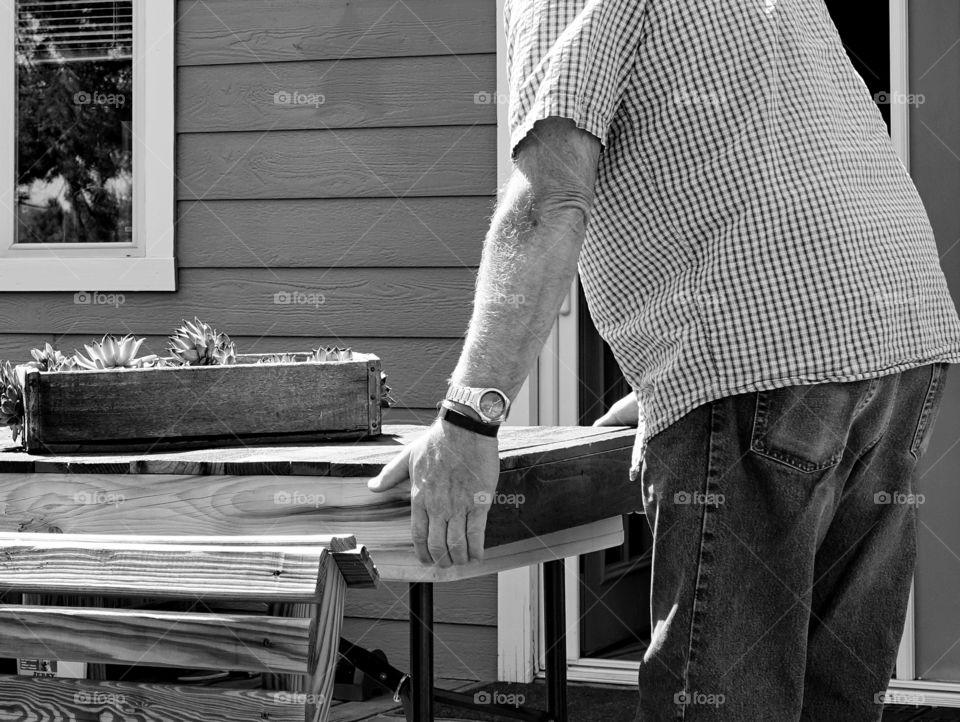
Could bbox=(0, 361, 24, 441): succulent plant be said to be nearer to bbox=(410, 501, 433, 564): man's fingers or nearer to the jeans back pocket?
bbox=(410, 501, 433, 564): man's fingers

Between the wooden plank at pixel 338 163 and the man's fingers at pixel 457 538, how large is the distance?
214 cm

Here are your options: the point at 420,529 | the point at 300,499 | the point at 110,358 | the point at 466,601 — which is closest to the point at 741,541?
the point at 420,529

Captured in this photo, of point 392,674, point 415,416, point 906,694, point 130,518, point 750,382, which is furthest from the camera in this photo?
point 415,416

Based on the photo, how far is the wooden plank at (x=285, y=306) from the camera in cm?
344

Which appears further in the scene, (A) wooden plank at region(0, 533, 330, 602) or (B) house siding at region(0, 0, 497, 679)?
(B) house siding at region(0, 0, 497, 679)

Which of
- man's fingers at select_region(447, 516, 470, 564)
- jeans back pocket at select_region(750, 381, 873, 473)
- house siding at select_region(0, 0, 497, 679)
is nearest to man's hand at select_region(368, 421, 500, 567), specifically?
man's fingers at select_region(447, 516, 470, 564)

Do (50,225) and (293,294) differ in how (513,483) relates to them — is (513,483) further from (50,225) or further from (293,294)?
(50,225)

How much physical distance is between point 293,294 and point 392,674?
154 centimetres

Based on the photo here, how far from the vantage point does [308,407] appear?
1800 millimetres

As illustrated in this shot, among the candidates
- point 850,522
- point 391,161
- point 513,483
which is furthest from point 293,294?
point 850,522

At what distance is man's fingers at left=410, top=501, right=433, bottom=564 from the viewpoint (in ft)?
4.52

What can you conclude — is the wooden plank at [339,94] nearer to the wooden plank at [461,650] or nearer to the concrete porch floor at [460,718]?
the wooden plank at [461,650]

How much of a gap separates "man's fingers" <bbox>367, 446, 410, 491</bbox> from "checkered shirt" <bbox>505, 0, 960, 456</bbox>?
11.7 inches

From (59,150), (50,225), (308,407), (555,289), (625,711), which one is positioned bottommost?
(625,711)
